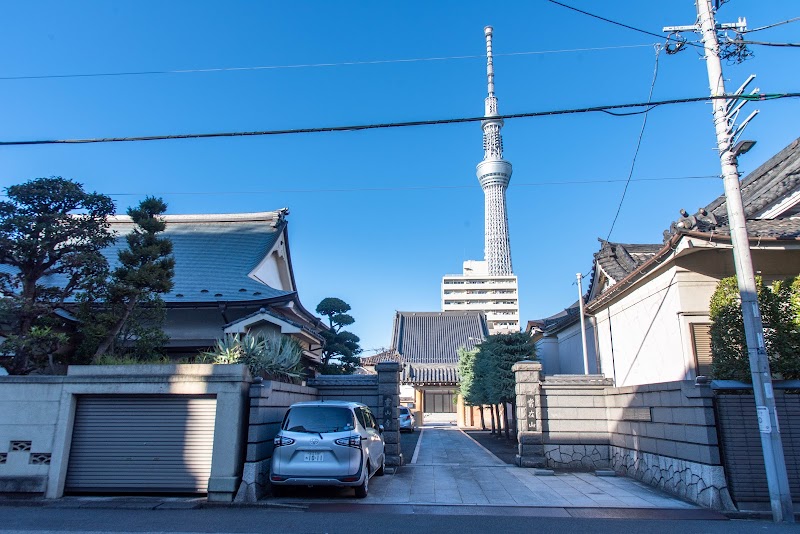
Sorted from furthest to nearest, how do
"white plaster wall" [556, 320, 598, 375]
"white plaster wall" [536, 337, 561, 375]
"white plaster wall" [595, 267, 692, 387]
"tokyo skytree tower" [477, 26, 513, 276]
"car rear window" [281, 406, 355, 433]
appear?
"tokyo skytree tower" [477, 26, 513, 276]
"white plaster wall" [536, 337, 561, 375]
"white plaster wall" [556, 320, 598, 375]
"white plaster wall" [595, 267, 692, 387]
"car rear window" [281, 406, 355, 433]

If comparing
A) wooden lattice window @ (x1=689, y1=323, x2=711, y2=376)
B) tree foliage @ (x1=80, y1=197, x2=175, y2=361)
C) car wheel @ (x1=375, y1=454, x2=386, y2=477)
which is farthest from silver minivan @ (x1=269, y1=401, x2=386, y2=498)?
wooden lattice window @ (x1=689, y1=323, x2=711, y2=376)

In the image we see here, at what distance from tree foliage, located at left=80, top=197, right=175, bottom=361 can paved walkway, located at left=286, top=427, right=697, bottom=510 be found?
5358 millimetres

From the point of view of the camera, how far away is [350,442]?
791cm

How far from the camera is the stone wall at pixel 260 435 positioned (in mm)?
8094

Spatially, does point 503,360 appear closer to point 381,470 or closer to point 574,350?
point 574,350

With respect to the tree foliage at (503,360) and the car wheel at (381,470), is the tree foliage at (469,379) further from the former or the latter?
the car wheel at (381,470)

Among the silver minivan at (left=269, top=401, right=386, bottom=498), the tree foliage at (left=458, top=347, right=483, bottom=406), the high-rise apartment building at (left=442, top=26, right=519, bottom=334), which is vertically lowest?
the silver minivan at (left=269, top=401, right=386, bottom=498)

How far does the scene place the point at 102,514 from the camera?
7191 mm

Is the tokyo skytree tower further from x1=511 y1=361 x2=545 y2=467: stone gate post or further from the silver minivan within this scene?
the silver minivan

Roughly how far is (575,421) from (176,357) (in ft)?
38.4

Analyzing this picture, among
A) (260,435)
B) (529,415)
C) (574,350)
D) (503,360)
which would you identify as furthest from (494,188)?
(260,435)

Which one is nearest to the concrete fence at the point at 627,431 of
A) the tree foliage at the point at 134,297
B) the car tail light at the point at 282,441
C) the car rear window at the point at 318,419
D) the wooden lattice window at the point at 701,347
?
the wooden lattice window at the point at 701,347

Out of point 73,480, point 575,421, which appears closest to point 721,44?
point 575,421

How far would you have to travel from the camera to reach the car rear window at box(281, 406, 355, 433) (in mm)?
8070
